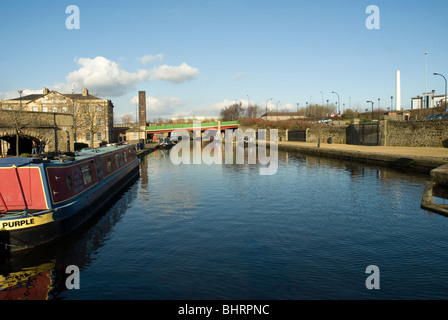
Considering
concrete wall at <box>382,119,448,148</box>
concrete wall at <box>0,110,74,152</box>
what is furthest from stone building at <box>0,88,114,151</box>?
concrete wall at <box>382,119,448,148</box>

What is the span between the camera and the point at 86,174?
553 inches

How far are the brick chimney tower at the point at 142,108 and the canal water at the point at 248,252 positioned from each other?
6577cm

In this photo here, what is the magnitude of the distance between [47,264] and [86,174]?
5.82 m

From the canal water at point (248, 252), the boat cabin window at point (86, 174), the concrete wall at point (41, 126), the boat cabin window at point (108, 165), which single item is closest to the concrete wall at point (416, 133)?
the canal water at point (248, 252)

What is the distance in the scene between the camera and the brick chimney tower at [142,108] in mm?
80381

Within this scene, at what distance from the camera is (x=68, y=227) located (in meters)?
10.7

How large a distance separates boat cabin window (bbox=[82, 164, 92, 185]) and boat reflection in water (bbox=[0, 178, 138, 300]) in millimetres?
2306

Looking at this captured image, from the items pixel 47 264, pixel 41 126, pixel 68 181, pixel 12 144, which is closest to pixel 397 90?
pixel 41 126

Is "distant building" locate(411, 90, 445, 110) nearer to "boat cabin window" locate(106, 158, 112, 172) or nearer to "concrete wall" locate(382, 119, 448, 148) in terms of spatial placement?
"concrete wall" locate(382, 119, 448, 148)

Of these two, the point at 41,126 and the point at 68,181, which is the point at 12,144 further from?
the point at 68,181

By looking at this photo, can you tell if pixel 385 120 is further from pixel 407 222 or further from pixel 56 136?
pixel 56 136

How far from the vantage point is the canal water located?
7.18 m

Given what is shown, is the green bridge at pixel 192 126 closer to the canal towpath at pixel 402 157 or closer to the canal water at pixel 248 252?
the canal towpath at pixel 402 157
